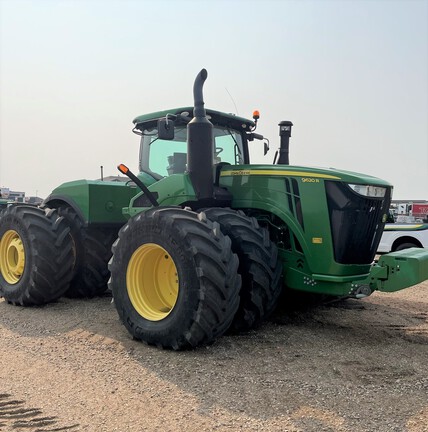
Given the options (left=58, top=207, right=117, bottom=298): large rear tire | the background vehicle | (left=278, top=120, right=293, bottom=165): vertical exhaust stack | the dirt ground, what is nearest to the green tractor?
the dirt ground

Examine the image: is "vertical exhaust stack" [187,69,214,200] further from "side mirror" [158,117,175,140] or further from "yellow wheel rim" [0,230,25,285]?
"yellow wheel rim" [0,230,25,285]

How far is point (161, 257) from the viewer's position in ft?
16.2

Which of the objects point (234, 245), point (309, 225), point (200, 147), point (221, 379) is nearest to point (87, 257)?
point (200, 147)

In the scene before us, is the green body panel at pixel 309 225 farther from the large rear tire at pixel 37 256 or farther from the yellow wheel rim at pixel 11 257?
the yellow wheel rim at pixel 11 257

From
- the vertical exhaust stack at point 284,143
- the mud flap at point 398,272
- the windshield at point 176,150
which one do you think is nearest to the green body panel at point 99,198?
the windshield at point 176,150

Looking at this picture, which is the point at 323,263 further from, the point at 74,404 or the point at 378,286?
the point at 74,404

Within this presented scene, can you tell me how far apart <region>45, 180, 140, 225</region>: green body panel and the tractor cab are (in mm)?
474

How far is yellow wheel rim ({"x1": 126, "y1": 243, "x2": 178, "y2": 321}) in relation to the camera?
480cm

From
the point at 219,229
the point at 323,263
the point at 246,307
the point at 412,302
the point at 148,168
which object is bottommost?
the point at 412,302

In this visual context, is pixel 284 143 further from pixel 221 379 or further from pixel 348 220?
pixel 221 379

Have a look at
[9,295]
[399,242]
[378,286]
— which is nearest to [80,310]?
[9,295]

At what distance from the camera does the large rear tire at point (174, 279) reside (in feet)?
13.6

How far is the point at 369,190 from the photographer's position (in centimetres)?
475

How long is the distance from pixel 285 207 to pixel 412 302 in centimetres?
363
